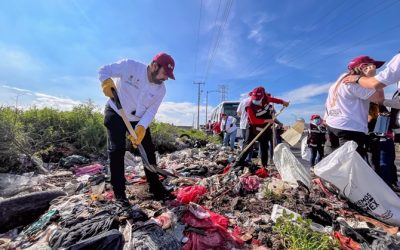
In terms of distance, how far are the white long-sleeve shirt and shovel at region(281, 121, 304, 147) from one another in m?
2.66

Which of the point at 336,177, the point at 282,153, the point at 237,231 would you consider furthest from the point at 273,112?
the point at 237,231

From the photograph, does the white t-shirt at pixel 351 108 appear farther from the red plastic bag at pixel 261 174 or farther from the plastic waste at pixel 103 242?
the plastic waste at pixel 103 242

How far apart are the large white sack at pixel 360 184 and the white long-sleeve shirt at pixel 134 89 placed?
2.02 m

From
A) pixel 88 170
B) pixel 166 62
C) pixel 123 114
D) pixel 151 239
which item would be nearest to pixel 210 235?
pixel 151 239

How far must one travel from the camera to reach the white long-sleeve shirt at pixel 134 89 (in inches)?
108

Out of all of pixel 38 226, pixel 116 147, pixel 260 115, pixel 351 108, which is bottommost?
pixel 38 226

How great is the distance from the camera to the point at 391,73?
221 centimetres

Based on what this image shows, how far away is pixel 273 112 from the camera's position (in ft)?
16.8

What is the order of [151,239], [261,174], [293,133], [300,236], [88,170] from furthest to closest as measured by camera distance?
1. [88,170]
2. [293,133]
3. [261,174]
4. [300,236]
5. [151,239]

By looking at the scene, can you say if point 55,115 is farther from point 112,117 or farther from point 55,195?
point 112,117

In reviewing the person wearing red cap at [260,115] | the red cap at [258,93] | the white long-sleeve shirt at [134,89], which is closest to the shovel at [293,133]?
the person wearing red cap at [260,115]

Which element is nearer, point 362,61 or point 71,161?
point 362,61

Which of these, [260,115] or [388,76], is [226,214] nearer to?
[388,76]

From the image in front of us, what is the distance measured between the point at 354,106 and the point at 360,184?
2.66 ft
